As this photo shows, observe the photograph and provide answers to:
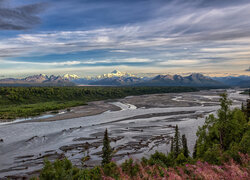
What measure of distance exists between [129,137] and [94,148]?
41.4ft

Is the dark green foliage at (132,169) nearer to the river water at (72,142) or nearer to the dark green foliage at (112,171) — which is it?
the dark green foliage at (112,171)

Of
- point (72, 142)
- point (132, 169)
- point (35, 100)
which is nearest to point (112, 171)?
point (132, 169)

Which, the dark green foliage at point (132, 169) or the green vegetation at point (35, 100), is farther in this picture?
the green vegetation at point (35, 100)

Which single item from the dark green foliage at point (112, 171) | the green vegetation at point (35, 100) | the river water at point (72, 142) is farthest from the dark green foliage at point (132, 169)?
the green vegetation at point (35, 100)

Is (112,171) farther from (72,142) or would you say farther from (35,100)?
(35,100)

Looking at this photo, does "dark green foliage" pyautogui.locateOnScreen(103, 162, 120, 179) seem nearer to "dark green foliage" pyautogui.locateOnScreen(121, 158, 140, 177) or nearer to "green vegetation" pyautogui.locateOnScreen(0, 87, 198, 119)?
"dark green foliage" pyautogui.locateOnScreen(121, 158, 140, 177)

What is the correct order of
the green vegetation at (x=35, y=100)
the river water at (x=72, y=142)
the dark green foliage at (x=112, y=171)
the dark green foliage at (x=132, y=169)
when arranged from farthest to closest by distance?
the green vegetation at (x=35, y=100) → the river water at (x=72, y=142) → the dark green foliage at (x=132, y=169) → the dark green foliage at (x=112, y=171)

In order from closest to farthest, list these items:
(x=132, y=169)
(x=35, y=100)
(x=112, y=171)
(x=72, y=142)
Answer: (x=112, y=171) < (x=132, y=169) < (x=72, y=142) < (x=35, y=100)

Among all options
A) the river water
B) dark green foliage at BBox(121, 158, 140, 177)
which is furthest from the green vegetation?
dark green foliage at BBox(121, 158, 140, 177)

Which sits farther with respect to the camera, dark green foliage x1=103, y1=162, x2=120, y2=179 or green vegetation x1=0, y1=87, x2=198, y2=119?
green vegetation x1=0, y1=87, x2=198, y2=119

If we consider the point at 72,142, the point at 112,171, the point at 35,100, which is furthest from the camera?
the point at 35,100

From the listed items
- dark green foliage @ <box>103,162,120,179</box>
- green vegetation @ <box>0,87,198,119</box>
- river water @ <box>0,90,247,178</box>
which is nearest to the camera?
dark green foliage @ <box>103,162,120,179</box>

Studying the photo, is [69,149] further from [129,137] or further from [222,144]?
[222,144]

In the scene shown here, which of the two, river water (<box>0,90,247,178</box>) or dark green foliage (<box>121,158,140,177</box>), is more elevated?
dark green foliage (<box>121,158,140,177</box>)
